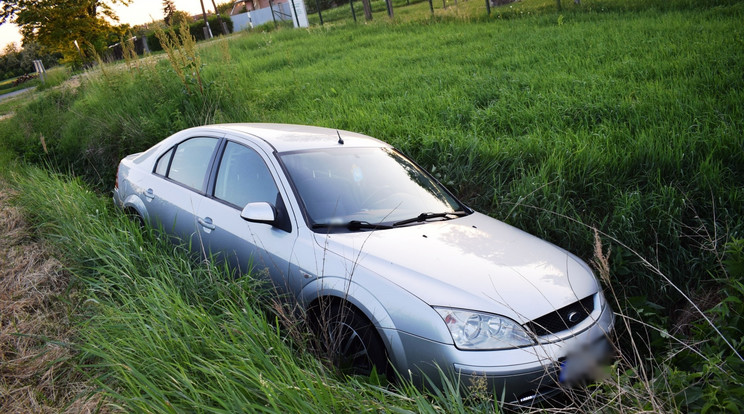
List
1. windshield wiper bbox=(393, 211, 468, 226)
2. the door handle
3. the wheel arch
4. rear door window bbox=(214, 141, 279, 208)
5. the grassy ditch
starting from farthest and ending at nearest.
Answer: the door handle
rear door window bbox=(214, 141, 279, 208)
windshield wiper bbox=(393, 211, 468, 226)
the wheel arch
the grassy ditch

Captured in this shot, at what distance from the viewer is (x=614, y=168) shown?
514 cm

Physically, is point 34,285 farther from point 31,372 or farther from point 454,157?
point 454,157

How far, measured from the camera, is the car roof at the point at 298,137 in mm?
4262

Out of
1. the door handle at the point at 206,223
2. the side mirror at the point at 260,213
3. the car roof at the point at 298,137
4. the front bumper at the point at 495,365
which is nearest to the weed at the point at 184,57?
the car roof at the point at 298,137

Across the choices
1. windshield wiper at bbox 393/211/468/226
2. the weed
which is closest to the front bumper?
windshield wiper at bbox 393/211/468/226

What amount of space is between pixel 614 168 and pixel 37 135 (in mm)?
11926

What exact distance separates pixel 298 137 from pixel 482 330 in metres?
2.35

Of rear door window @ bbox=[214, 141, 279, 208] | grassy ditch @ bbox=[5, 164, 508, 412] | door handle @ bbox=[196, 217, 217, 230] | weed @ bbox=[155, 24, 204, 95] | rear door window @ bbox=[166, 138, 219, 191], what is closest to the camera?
grassy ditch @ bbox=[5, 164, 508, 412]

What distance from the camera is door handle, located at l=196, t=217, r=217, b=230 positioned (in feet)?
13.8

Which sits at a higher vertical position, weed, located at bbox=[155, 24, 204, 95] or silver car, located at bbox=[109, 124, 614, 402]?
weed, located at bbox=[155, 24, 204, 95]

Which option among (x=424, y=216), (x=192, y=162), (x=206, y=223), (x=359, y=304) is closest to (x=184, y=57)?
(x=192, y=162)

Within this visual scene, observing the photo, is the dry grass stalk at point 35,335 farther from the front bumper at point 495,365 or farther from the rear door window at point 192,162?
the front bumper at point 495,365

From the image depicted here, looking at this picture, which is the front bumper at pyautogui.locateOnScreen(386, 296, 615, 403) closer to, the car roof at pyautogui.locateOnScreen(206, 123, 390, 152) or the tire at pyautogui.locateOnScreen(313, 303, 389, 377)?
the tire at pyautogui.locateOnScreen(313, 303, 389, 377)

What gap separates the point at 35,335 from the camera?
2818 millimetres
